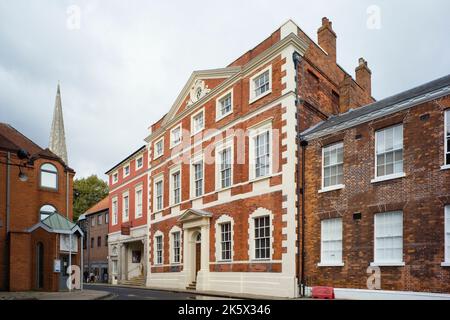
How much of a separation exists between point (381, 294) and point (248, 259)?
6823mm

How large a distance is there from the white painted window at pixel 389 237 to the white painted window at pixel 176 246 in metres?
14.0

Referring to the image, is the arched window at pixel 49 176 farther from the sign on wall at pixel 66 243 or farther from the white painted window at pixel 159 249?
the white painted window at pixel 159 249

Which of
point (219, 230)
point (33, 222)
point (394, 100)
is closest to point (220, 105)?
point (219, 230)

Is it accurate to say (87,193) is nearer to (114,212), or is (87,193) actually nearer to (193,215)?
(114,212)

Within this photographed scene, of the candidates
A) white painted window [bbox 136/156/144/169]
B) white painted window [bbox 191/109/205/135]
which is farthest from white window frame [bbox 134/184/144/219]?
white painted window [bbox 191/109/205/135]

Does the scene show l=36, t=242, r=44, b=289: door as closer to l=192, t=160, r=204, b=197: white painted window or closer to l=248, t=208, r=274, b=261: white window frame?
l=192, t=160, r=204, b=197: white painted window

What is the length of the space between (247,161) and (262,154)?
108 cm

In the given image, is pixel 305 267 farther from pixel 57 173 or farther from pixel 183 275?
pixel 57 173

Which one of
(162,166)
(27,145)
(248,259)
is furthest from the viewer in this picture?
(162,166)

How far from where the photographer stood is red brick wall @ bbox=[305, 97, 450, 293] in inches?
517

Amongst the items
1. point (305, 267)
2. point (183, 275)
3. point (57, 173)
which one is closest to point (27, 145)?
point (57, 173)

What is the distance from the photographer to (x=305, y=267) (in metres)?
17.3

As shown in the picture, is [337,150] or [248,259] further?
[248,259]

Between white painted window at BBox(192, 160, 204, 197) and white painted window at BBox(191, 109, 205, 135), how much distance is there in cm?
206
